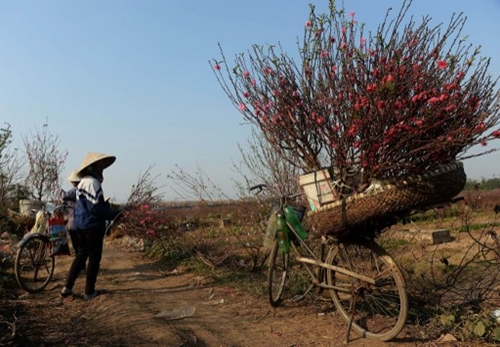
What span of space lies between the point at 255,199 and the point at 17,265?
390 centimetres

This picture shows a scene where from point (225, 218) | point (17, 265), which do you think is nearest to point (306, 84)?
point (17, 265)

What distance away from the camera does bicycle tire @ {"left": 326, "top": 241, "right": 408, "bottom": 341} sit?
3982 mm

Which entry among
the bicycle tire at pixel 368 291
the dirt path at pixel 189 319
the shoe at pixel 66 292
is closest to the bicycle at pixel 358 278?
the bicycle tire at pixel 368 291

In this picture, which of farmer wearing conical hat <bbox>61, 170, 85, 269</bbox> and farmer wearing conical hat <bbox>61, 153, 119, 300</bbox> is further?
farmer wearing conical hat <bbox>61, 170, 85, 269</bbox>

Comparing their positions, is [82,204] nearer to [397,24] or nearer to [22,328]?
[22,328]

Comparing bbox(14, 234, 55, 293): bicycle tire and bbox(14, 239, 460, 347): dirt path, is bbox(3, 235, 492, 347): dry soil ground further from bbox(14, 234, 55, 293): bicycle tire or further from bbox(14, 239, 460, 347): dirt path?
bbox(14, 234, 55, 293): bicycle tire

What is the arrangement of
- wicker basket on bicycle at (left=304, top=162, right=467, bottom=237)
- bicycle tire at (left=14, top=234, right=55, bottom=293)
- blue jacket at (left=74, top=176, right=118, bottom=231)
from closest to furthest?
wicker basket on bicycle at (left=304, top=162, right=467, bottom=237) → blue jacket at (left=74, top=176, right=118, bottom=231) → bicycle tire at (left=14, top=234, right=55, bottom=293)

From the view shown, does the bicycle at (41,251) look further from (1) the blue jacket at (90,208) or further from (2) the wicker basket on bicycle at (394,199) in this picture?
(2) the wicker basket on bicycle at (394,199)

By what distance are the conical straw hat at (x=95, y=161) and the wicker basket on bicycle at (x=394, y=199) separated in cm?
329

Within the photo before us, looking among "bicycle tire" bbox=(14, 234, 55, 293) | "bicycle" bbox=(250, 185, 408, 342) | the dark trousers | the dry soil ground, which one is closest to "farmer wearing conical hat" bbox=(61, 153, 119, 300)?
the dark trousers

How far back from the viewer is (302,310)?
4.77m

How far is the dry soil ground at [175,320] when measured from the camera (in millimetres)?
3965

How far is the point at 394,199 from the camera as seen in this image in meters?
A: 3.57


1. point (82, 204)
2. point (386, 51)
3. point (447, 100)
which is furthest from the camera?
point (82, 204)
